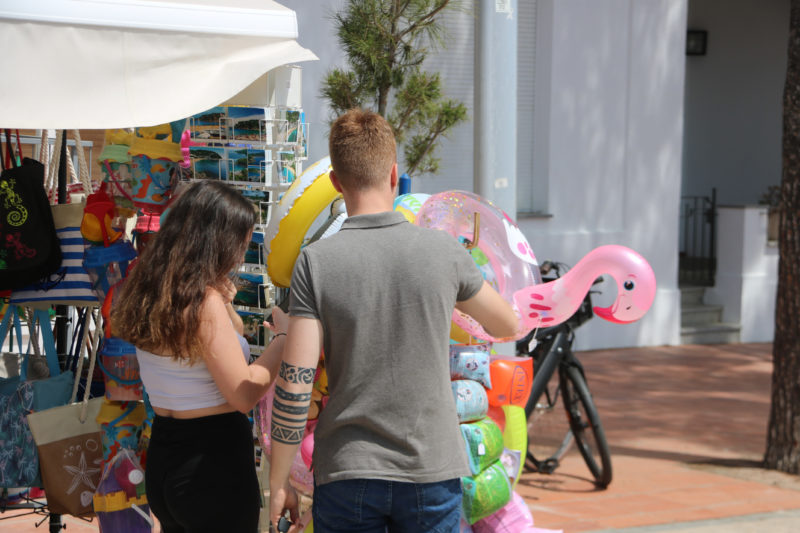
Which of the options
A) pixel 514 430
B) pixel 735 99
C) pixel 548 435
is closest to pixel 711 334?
pixel 735 99

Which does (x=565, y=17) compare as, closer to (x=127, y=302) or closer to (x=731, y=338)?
(x=731, y=338)

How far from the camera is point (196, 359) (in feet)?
8.23

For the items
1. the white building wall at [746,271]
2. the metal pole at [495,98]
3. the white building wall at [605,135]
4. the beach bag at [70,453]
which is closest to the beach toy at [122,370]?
the beach bag at [70,453]

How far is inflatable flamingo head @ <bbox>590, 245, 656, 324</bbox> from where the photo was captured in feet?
10.2

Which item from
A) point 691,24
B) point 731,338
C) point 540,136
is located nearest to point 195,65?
point 540,136

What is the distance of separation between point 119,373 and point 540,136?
25.9 ft

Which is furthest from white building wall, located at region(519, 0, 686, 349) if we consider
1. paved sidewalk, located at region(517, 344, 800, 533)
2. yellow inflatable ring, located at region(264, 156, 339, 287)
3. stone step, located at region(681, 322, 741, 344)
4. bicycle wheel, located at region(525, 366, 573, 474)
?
yellow inflatable ring, located at region(264, 156, 339, 287)

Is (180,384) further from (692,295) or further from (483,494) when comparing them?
(692,295)

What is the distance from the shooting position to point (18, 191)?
3609mm

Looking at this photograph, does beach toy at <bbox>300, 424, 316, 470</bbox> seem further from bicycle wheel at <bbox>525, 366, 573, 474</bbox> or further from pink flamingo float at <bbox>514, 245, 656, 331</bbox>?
bicycle wheel at <bbox>525, 366, 573, 474</bbox>

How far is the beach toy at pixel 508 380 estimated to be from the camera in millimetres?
3438

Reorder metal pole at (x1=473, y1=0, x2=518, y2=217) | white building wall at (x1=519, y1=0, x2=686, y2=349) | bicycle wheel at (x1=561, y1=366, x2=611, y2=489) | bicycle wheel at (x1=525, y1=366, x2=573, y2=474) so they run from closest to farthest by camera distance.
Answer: metal pole at (x1=473, y1=0, x2=518, y2=217) → bicycle wheel at (x1=561, y1=366, x2=611, y2=489) → bicycle wheel at (x1=525, y1=366, x2=573, y2=474) → white building wall at (x1=519, y1=0, x2=686, y2=349)

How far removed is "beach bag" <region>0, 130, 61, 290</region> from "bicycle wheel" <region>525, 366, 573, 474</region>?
3066 mm

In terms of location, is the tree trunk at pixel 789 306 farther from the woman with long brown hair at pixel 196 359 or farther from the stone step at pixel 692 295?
the stone step at pixel 692 295
